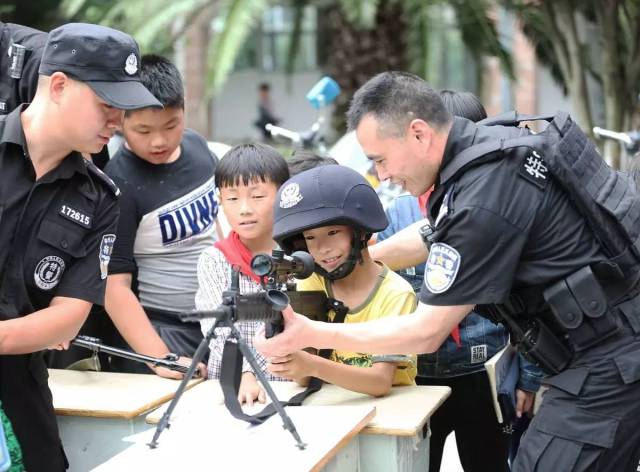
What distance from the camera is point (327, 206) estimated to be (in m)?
3.02

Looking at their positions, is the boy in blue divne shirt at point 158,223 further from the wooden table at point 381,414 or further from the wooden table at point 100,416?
the wooden table at point 381,414

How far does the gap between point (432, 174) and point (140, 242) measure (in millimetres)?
1457

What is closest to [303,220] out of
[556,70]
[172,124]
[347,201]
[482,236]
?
[347,201]

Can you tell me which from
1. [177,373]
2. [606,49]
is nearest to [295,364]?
[177,373]

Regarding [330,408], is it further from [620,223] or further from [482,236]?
[620,223]

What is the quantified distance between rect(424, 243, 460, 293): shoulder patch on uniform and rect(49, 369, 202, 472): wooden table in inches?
39.8

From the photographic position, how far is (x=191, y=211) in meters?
3.81

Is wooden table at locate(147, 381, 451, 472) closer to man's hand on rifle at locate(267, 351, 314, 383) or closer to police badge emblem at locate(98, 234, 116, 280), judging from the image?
man's hand on rifle at locate(267, 351, 314, 383)

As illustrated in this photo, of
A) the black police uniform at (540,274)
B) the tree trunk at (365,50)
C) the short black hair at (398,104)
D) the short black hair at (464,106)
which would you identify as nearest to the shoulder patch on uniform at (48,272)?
the short black hair at (398,104)

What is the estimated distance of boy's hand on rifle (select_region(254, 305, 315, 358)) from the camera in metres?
2.62

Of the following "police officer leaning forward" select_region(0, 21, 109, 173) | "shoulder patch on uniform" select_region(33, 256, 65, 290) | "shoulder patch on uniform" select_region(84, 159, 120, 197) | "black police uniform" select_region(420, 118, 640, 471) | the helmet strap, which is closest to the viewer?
"black police uniform" select_region(420, 118, 640, 471)

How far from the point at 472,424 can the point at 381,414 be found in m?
0.80

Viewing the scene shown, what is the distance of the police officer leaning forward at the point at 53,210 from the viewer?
2.68 metres

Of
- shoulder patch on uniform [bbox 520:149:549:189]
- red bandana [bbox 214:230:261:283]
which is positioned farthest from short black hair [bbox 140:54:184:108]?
shoulder patch on uniform [bbox 520:149:549:189]
